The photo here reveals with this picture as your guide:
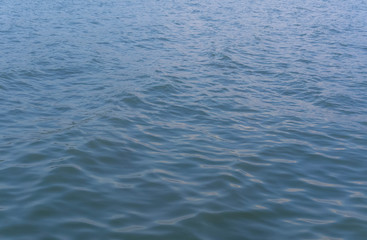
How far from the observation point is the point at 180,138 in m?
9.93

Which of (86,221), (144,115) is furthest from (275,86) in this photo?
(86,221)

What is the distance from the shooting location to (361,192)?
309 inches

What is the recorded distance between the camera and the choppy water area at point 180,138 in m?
6.62

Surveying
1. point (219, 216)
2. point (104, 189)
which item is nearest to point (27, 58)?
point (104, 189)

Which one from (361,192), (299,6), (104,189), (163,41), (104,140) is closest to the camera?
(104,189)

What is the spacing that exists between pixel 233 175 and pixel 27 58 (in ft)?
41.0

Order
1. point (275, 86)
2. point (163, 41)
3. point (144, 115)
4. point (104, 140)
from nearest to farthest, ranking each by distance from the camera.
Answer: point (104, 140), point (144, 115), point (275, 86), point (163, 41)

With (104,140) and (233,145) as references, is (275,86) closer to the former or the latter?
(233,145)

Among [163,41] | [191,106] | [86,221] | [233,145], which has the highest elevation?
[163,41]

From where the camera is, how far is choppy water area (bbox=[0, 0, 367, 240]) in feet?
21.7

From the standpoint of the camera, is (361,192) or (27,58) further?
(27,58)

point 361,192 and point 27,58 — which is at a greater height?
point 27,58

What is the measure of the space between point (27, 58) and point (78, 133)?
29.2 feet

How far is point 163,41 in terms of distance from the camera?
2167 centimetres
